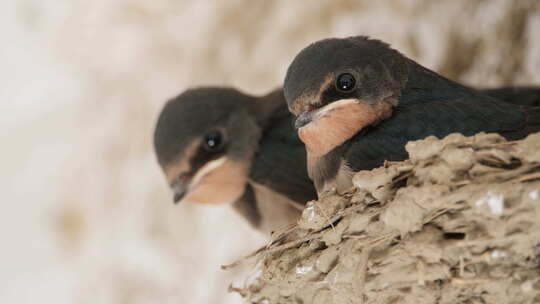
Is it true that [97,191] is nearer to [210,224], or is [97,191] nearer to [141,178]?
[141,178]

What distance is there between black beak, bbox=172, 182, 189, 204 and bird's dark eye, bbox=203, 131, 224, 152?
0.58 feet

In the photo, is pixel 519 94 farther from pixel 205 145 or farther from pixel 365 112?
pixel 205 145

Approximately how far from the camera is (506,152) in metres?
1.55

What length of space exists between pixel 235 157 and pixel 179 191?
0.24 metres

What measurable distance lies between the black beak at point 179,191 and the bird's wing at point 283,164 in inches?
9.1

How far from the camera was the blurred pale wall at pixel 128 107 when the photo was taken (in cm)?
307

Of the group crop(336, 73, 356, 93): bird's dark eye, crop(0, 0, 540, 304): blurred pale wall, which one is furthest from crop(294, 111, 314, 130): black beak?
crop(0, 0, 540, 304): blurred pale wall

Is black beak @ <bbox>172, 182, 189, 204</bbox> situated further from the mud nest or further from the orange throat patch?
the mud nest

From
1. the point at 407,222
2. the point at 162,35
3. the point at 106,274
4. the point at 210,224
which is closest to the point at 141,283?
the point at 106,274

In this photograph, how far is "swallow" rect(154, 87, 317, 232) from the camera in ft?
7.98

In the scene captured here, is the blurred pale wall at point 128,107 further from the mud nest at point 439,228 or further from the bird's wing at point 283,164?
the mud nest at point 439,228

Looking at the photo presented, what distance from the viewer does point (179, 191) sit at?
2395 mm

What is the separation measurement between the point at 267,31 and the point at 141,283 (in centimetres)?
121

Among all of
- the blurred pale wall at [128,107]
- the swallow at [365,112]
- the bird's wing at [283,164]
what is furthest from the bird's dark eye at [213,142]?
the blurred pale wall at [128,107]
